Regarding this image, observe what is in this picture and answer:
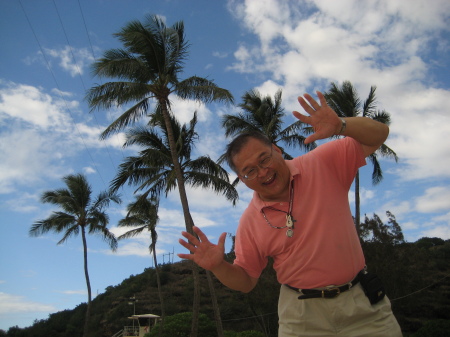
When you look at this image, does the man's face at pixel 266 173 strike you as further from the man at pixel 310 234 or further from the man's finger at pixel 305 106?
the man's finger at pixel 305 106

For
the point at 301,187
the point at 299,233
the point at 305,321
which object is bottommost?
the point at 305,321

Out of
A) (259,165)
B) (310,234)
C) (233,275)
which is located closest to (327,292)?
(310,234)

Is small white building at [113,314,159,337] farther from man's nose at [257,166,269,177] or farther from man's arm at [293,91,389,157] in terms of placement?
man's arm at [293,91,389,157]

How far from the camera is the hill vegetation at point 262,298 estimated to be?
66.4ft

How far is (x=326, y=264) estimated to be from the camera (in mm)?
2383

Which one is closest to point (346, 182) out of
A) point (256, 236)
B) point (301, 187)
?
point (301, 187)

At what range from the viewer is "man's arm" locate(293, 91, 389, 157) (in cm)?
246

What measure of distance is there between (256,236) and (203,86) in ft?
45.9

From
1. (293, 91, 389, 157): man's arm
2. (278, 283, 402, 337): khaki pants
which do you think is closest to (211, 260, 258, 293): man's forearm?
(278, 283, 402, 337): khaki pants

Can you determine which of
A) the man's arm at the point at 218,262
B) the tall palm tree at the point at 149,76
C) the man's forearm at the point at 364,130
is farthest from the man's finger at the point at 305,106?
the tall palm tree at the point at 149,76

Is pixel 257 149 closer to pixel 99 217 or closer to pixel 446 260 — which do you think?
pixel 99 217

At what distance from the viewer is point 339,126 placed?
2.47 metres

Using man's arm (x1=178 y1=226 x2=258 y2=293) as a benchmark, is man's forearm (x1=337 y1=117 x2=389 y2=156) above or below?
above

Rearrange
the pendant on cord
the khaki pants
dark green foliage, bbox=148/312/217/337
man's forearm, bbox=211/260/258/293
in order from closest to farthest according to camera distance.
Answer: the khaki pants
the pendant on cord
man's forearm, bbox=211/260/258/293
dark green foliage, bbox=148/312/217/337
